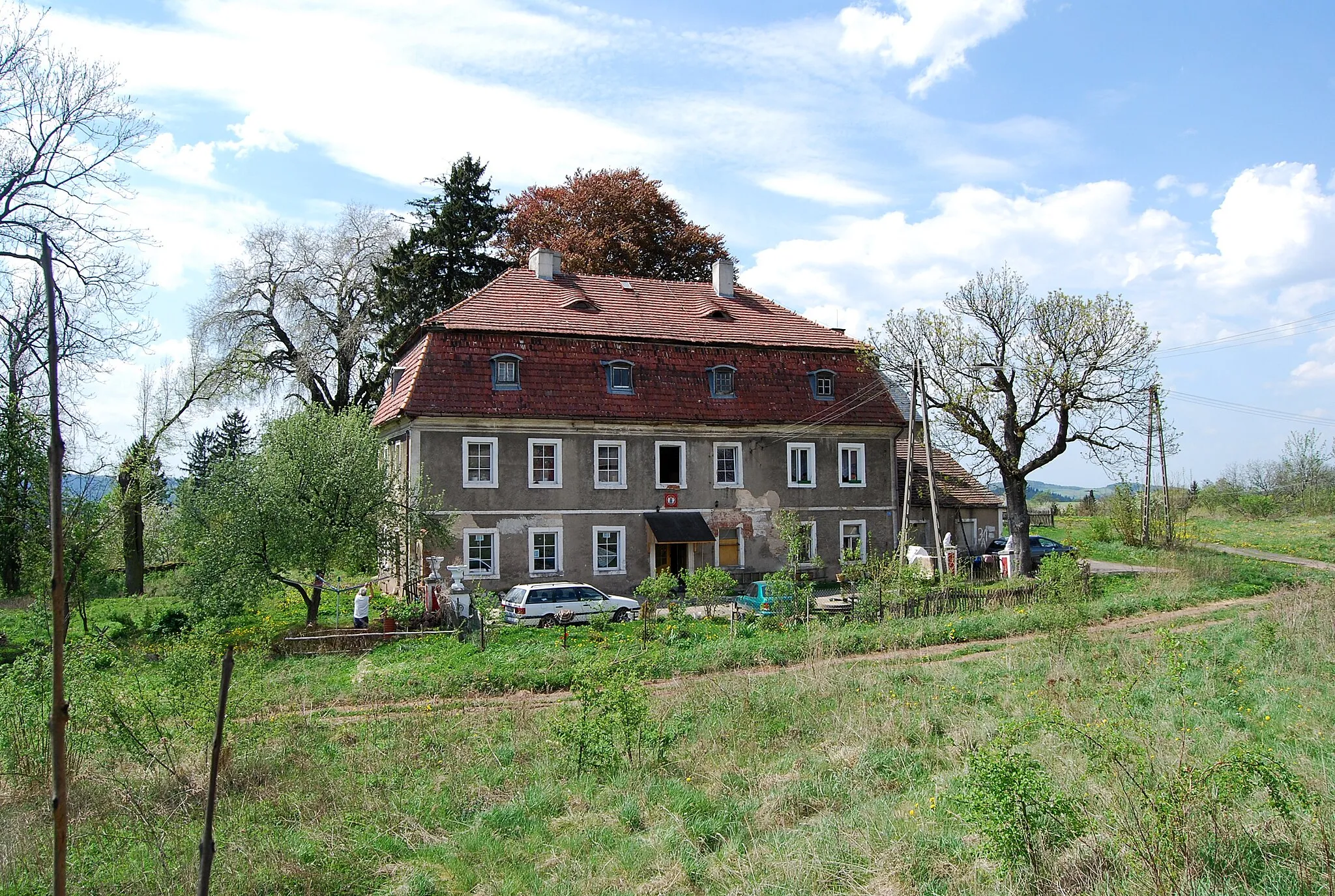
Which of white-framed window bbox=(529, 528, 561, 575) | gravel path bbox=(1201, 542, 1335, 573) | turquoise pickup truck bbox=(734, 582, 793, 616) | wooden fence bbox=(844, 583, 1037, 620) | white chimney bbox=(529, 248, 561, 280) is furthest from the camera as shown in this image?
gravel path bbox=(1201, 542, 1335, 573)

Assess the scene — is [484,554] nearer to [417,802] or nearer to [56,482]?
[417,802]

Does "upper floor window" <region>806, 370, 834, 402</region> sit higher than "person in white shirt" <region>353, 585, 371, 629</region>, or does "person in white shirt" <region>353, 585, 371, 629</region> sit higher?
"upper floor window" <region>806, 370, 834, 402</region>

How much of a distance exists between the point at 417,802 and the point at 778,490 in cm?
2274

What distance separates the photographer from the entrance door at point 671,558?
29016 millimetres

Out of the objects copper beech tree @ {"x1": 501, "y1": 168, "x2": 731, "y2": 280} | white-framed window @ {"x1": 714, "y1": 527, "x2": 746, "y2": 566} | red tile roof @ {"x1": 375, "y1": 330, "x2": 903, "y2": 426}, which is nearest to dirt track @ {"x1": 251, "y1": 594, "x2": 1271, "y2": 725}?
white-framed window @ {"x1": 714, "y1": 527, "x2": 746, "y2": 566}

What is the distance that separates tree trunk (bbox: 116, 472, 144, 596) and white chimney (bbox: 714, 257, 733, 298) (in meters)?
20.6

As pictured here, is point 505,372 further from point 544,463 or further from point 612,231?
point 612,231

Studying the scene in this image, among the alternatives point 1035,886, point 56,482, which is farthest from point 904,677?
point 56,482

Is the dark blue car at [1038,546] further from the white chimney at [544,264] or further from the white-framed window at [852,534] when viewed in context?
the white chimney at [544,264]

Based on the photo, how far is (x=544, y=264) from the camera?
104 ft

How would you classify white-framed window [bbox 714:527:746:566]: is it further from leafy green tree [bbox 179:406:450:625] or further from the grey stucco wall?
leafy green tree [bbox 179:406:450:625]

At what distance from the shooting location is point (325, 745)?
1115cm

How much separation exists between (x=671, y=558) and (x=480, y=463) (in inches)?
275

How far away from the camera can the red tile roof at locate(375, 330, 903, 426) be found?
88.0 ft
